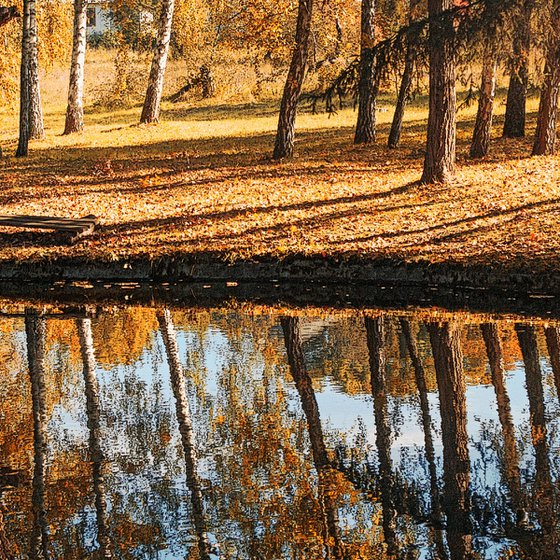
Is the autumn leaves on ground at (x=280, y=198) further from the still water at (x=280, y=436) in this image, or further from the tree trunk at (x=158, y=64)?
the still water at (x=280, y=436)

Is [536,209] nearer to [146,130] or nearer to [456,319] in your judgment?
[456,319]

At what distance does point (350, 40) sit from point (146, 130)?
621cm

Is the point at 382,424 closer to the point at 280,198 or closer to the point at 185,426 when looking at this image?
the point at 185,426

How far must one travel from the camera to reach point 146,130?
30.3 m

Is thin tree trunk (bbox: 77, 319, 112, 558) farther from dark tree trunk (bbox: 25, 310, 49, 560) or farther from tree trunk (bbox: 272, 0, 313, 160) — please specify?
tree trunk (bbox: 272, 0, 313, 160)

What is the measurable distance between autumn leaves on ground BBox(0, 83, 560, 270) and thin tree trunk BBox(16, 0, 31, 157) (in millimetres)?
623

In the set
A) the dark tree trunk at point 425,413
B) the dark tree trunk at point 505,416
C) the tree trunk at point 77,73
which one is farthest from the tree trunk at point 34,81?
the dark tree trunk at point 505,416

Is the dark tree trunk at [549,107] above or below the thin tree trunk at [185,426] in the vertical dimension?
above

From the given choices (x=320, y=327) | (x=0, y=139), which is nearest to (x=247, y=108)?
(x=0, y=139)

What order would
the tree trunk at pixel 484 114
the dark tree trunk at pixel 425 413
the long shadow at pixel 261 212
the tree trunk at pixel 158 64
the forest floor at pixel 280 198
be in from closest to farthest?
the dark tree trunk at pixel 425 413 → the forest floor at pixel 280 198 → the long shadow at pixel 261 212 → the tree trunk at pixel 484 114 → the tree trunk at pixel 158 64

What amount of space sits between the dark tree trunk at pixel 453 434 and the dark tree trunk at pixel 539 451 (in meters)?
0.42

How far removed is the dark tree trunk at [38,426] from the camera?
6.47 metres

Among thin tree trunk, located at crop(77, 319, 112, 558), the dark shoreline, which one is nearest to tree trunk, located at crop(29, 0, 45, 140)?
the dark shoreline

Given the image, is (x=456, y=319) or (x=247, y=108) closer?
(x=456, y=319)
